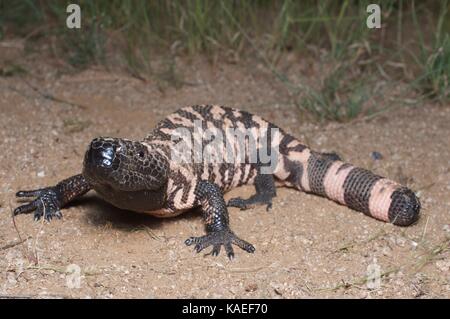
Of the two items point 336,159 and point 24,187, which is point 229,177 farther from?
point 24,187

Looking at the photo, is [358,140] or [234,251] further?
[358,140]

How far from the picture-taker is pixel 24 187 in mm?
3189

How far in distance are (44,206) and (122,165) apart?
660mm

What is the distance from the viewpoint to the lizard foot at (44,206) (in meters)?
2.93

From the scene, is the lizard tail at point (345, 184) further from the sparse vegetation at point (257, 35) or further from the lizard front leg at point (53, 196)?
the lizard front leg at point (53, 196)

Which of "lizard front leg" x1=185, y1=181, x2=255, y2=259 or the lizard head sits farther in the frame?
"lizard front leg" x1=185, y1=181, x2=255, y2=259

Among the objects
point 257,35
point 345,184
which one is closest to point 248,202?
point 345,184

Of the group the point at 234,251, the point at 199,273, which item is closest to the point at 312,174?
the point at 234,251

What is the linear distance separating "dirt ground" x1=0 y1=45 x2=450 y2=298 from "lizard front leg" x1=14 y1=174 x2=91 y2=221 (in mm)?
62

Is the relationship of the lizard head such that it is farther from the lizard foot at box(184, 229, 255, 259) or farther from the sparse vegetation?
the sparse vegetation

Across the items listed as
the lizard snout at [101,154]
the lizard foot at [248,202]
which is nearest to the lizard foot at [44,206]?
the lizard snout at [101,154]

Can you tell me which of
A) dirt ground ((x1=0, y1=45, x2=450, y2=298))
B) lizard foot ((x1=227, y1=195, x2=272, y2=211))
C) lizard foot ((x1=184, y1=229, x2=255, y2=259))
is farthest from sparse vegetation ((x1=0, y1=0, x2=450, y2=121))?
lizard foot ((x1=184, y1=229, x2=255, y2=259))

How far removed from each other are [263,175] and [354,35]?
1417mm

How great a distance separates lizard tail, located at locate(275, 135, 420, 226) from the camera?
117 inches
